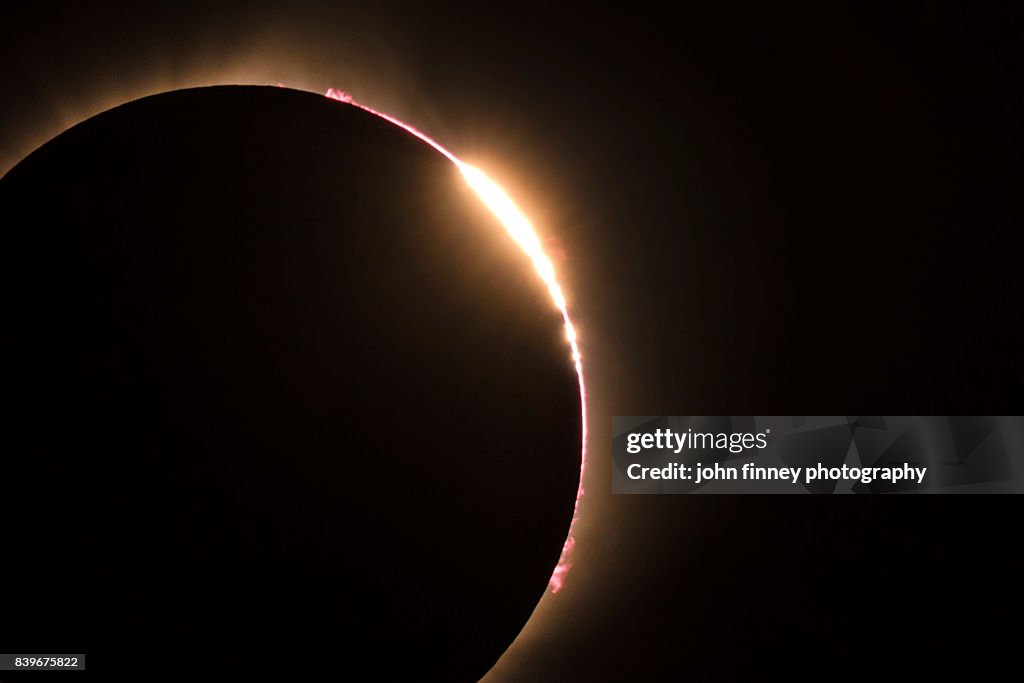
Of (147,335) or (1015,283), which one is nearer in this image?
(147,335)

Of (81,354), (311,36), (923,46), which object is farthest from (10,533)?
(923,46)

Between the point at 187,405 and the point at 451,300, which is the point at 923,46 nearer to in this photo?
the point at 451,300

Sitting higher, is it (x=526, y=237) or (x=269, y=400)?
(x=526, y=237)
